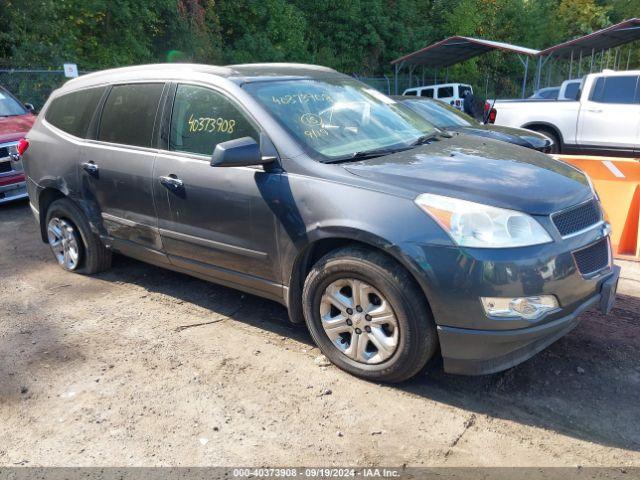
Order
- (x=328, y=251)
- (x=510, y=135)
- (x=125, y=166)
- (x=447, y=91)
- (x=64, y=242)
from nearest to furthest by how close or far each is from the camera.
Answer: (x=328, y=251), (x=125, y=166), (x=64, y=242), (x=510, y=135), (x=447, y=91)

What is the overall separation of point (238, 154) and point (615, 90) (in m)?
9.53

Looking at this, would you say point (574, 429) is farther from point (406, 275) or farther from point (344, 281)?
point (344, 281)

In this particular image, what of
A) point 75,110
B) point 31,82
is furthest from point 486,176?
point 31,82

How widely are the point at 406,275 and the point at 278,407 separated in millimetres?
1030

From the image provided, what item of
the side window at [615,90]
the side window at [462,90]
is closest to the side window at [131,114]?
the side window at [615,90]

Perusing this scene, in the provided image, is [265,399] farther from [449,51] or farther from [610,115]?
[449,51]

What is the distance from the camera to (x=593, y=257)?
3176mm

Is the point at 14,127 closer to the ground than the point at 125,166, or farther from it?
closer to the ground

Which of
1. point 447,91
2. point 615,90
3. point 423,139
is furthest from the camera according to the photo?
point 447,91

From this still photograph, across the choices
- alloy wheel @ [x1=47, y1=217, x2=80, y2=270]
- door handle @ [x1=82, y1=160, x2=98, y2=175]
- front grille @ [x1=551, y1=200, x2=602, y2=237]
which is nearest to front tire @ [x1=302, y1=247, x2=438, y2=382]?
front grille @ [x1=551, y1=200, x2=602, y2=237]

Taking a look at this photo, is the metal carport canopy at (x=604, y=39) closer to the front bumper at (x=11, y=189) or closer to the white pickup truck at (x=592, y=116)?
the white pickup truck at (x=592, y=116)

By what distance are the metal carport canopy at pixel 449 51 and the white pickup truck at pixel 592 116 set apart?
→ 11431mm

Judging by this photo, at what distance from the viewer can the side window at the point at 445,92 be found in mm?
24766

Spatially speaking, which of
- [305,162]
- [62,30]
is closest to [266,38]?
[62,30]
